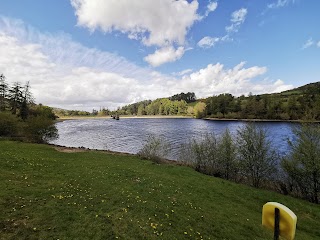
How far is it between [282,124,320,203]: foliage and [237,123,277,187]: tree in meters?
2.73

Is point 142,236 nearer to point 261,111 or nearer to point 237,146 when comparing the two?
point 237,146

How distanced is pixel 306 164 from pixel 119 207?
23.4 metres

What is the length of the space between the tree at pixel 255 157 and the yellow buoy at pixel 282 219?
2763 cm

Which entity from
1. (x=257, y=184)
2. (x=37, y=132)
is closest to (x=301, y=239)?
(x=257, y=184)

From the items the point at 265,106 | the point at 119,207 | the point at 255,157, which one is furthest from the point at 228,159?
the point at 265,106

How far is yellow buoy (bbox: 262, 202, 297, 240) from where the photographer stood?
4371 mm

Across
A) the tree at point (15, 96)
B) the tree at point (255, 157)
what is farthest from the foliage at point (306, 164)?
the tree at point (15, 96)

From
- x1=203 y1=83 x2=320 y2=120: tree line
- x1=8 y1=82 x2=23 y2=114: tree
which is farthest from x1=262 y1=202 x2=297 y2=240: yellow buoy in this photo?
x1=203 y1=83 x2=320 y2=120: tree line

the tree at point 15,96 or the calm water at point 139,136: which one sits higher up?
the tree at point 15,96

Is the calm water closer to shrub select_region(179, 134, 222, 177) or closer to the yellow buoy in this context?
shrub select_region(179, 134, 222, 177)

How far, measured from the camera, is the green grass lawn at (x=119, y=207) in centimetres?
1043

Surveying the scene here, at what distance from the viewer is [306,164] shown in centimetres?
2534

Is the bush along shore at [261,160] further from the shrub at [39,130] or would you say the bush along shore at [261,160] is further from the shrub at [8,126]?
the shrub at [8,126]

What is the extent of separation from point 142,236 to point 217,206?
8.97 meters
